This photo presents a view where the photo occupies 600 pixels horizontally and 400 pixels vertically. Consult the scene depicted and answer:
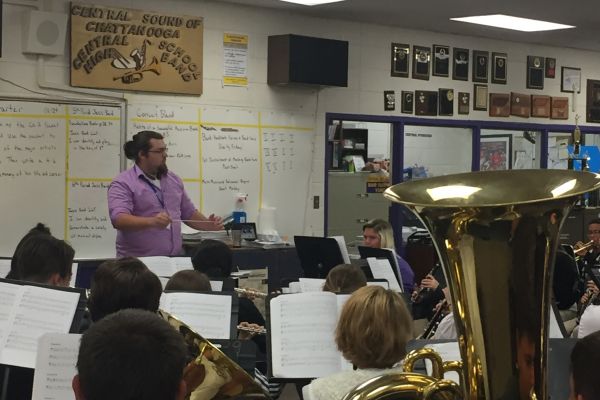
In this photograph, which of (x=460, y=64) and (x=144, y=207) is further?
(x=460, y=64)

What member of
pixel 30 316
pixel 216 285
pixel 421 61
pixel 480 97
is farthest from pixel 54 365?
pixel 480 97

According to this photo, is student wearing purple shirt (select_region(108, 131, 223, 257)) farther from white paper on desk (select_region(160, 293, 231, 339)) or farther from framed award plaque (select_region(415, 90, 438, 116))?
framed award plaque (select_region(415, 90, 438, 116))

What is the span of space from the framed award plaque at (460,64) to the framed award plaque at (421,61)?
36cm

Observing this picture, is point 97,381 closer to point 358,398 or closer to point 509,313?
point 358,398

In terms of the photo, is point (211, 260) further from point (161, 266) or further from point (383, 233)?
point (383, 233)

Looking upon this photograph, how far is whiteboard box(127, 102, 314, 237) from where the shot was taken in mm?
7395

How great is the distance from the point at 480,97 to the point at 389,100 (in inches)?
49.5

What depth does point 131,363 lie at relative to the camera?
160 centimetres

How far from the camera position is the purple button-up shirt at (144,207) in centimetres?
551

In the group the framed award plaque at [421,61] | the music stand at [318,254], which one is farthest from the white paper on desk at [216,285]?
the framed award plaque at [421,61]

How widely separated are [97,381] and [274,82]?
6.49 metres

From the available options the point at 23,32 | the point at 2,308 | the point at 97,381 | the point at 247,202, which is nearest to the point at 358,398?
the point at 97,381

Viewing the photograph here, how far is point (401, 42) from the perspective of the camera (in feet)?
29.0

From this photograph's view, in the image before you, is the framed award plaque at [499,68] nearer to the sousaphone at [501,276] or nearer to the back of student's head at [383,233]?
the back of student's head at [383,233]
